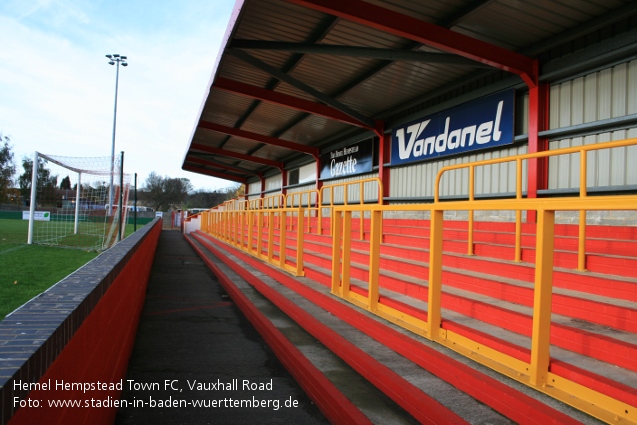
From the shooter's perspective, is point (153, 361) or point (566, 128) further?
point (566, 128)

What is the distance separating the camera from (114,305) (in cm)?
355

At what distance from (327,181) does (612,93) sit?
39.0ft

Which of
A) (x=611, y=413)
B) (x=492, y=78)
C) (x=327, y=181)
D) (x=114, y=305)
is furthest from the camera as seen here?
(x=327, y=181)

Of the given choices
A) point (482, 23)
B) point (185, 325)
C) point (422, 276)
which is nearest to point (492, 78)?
point (482, 23)

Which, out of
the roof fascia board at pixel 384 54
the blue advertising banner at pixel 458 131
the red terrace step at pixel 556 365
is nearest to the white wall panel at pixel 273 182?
the blue advertising banner at pixel 458 131

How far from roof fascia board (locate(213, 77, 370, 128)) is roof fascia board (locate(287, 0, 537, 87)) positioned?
5494 millimetres

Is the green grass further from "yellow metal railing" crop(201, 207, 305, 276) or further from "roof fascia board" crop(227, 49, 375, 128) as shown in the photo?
"roof fascia board" crop(227, 49, 375, 128)

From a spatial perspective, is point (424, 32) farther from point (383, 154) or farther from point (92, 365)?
point (92, 365)

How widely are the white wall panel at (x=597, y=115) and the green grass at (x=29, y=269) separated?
346 inches

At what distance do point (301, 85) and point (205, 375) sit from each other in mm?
8653

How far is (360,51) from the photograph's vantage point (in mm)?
8688

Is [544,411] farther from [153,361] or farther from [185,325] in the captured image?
[185,325]

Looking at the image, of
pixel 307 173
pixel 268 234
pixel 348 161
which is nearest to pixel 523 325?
pixel 268 234

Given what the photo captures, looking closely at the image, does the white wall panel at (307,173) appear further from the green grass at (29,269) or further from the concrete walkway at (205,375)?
the concrete walkway at (205,375)
